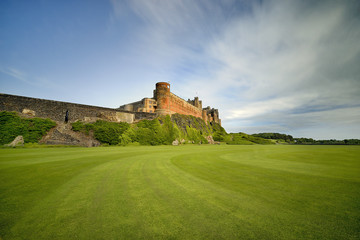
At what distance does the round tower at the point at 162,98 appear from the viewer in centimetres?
4197

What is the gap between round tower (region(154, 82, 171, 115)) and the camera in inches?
1652

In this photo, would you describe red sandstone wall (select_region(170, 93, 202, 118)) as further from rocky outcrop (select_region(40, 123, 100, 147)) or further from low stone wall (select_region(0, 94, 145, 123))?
rocky outcrop (select_region(40, 123, 100, 147))

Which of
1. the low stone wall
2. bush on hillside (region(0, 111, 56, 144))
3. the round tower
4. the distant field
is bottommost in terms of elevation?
the distant field

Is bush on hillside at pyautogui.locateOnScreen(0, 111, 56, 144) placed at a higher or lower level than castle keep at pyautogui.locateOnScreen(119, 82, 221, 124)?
lower

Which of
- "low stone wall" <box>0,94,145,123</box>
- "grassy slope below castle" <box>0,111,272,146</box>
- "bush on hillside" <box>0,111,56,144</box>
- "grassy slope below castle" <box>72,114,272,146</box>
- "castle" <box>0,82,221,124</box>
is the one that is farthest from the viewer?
"grassy slope below castle" <box>72,114,272,146</box>

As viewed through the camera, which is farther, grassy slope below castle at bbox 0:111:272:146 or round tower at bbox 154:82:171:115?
round tower at bbox 154:82:171:115

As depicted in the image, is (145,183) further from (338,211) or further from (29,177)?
(338,211)

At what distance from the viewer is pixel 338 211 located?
104 inches

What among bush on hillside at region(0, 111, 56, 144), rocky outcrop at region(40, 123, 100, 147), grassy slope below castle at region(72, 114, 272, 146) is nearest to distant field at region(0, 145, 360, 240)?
bush on hillside at region(0, 111, 56, 144)

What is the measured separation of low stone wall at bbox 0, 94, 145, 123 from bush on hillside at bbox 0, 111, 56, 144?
4.74 feet

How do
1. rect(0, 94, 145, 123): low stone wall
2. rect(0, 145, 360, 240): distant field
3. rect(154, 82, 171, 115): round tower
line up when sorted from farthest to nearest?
rect(154, 82, 171, 115): round tower < rect(0, 94, 145, 123): low stone wall < rect(0, 145, 360, 240): distant field

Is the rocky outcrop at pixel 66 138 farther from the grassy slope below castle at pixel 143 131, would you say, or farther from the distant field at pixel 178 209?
the distant field at pixel 178 209

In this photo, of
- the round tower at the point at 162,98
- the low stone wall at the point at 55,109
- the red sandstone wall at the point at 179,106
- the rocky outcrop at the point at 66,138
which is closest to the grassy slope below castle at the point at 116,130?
the rocky outcrop at the point at 66,138

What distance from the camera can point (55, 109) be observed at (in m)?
24.9
